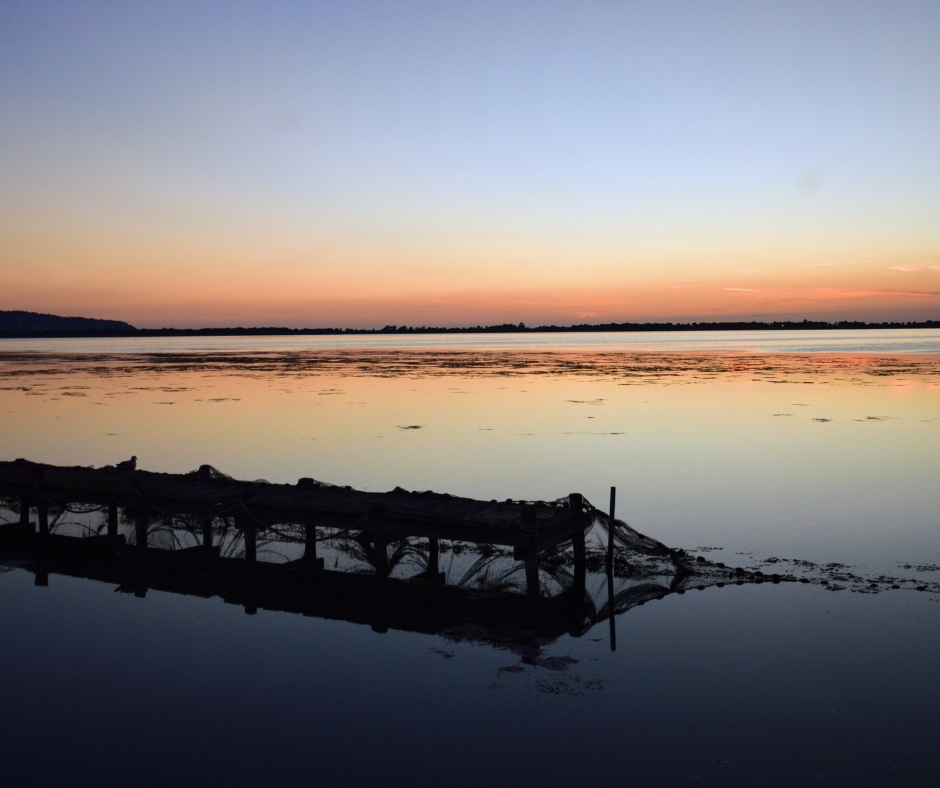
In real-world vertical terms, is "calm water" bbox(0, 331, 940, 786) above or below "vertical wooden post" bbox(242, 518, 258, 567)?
below

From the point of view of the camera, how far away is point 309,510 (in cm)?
1130

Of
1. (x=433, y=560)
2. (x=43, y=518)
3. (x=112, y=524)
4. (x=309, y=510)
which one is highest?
(x=309, y=510)

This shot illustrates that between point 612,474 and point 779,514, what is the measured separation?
4876 mm

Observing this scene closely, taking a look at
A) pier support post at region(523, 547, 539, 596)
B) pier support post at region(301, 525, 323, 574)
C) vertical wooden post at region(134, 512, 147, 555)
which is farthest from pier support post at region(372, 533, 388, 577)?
vertical wooden post at region(134, 512, 147, 555)

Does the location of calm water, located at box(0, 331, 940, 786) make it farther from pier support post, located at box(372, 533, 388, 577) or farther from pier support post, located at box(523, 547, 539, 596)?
pier support post, located at box(372, 533, 388, 577)

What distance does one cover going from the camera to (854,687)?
7.71m

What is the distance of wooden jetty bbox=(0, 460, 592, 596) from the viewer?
33.6ft

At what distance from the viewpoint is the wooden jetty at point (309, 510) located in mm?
10234

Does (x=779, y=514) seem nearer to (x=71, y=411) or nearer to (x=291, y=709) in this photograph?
(x=291, y=709)

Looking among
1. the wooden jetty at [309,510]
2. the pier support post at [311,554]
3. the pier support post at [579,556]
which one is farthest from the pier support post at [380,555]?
the pier support post at [579,556]

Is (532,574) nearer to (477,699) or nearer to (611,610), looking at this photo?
(611,610)

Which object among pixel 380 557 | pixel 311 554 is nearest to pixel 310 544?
pixel 311 554

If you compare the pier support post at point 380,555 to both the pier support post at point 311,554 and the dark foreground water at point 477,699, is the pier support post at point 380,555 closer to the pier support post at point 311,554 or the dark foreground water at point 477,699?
the pier support post at point 311,554

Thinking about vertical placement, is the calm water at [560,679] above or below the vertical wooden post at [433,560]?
below
